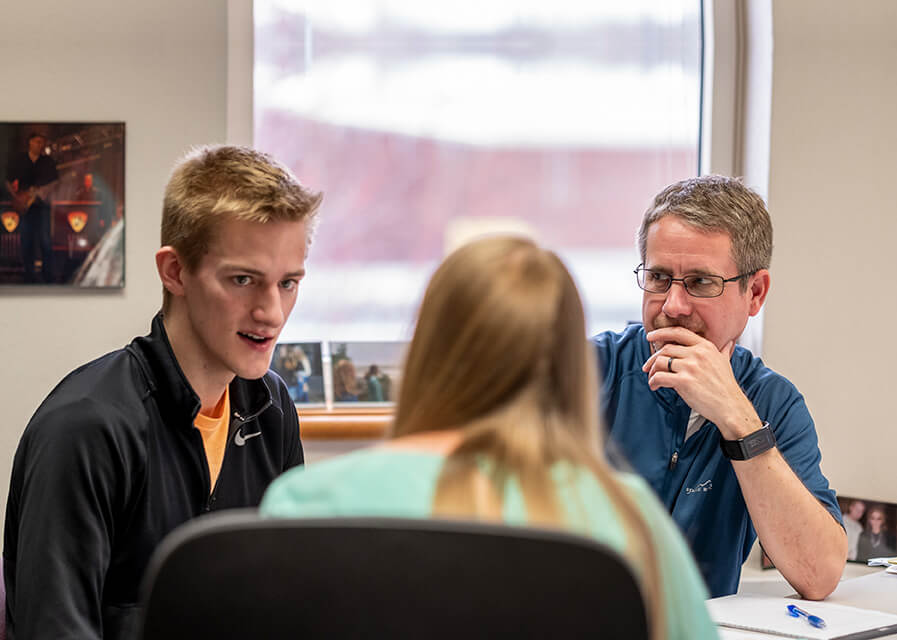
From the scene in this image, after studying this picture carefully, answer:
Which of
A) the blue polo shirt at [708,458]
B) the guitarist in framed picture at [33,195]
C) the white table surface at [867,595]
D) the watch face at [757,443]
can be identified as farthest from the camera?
the guitarist in framed picture at [33,195]

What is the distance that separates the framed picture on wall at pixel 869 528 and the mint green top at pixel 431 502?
2359 millimetres

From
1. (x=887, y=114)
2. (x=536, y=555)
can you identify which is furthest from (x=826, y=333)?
(x=536, y=555)

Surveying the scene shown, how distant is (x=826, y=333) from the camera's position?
3.18m

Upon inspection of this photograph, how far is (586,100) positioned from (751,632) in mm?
2299

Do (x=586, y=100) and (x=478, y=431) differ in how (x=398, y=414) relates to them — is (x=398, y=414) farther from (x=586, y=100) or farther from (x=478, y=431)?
(x=586, y=100)

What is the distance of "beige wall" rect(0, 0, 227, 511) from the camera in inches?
124

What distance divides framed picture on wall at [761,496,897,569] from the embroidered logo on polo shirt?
1237mm

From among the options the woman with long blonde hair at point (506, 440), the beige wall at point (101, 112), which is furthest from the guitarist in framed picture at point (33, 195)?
the woman with long blonde hair at point (506, 440)

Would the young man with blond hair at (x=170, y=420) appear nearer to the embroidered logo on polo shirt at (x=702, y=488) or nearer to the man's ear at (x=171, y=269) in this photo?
the man's ear at (x=171, y=269)

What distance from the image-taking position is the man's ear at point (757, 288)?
6.58 ft

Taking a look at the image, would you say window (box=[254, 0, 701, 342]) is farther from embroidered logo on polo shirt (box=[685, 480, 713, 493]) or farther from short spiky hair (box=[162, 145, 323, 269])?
short spiky hair (box=[162, 145, 323, 269])

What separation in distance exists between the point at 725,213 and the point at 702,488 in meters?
0.54

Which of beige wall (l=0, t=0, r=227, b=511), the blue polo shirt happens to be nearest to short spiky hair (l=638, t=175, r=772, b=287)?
the blue polo shirt

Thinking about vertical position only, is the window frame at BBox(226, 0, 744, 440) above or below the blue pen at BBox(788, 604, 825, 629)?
above
